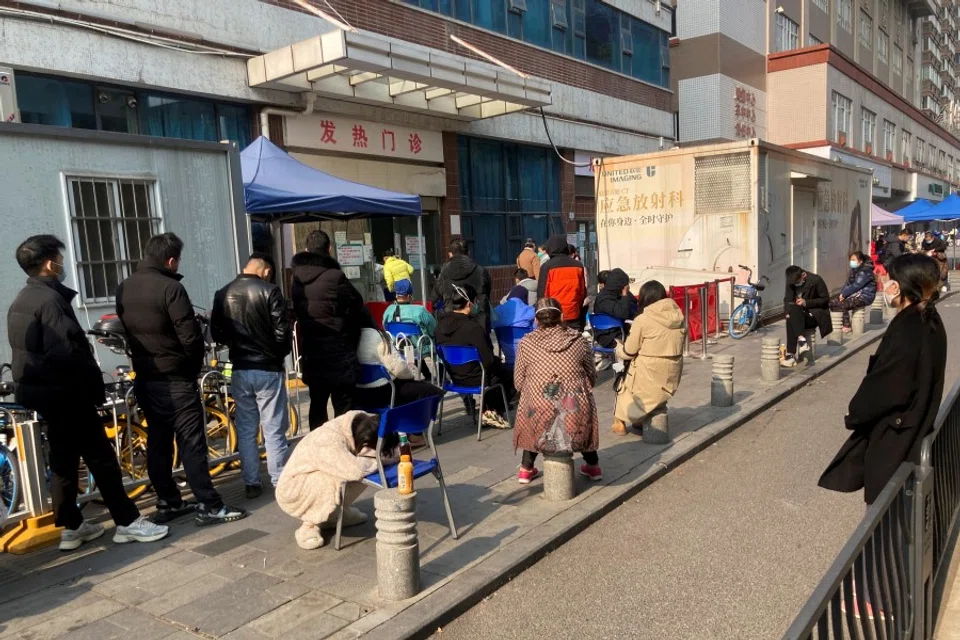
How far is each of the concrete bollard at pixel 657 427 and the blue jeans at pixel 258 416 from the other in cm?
325

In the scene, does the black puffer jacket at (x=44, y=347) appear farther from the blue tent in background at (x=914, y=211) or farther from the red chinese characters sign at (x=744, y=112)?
the blue tent in background at (x=914, y=211)

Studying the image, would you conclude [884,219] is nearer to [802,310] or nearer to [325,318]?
[802,310]

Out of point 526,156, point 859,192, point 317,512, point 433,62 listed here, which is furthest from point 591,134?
point 317,512

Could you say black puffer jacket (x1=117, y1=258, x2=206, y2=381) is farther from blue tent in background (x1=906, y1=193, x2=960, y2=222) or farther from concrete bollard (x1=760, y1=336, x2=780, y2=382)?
blue tent in background (x1=906, y1=193, x2=960, y2=222)

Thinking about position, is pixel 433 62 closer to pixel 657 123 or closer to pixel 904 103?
pixel 657 123

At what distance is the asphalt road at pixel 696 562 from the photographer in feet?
12.1

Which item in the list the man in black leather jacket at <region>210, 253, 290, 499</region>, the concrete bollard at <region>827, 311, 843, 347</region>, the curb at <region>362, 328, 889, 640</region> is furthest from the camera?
the concrete bollard at <region>827, 311, 843, 347</region>

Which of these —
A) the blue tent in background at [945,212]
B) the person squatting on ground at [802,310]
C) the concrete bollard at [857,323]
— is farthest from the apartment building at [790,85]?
the person squatting on ground at [802,310]

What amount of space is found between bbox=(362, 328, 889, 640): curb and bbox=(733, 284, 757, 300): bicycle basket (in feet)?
20.5

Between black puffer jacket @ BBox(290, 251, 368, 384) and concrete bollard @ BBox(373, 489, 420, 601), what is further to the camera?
black puffer jacket @ BBox(290, 251, 368, 384)

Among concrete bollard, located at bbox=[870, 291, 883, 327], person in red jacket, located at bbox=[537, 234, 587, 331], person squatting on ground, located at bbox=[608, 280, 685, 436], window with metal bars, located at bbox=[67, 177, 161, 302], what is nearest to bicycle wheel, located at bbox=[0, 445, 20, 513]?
window with metal bars, located at bbox=[67, 177, 161, 302]

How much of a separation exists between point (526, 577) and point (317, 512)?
51.8 inches

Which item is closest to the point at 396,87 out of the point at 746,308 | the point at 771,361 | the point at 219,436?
the point at 746,308

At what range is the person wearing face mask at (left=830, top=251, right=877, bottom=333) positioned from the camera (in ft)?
41.6
